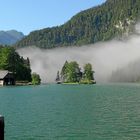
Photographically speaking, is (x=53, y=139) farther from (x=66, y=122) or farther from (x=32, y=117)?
(x=32, y=117)

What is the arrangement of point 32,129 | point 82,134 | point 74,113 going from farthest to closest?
point 74,113 → point 32,129 → point 82,134

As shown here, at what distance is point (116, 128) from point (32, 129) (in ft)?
32.3

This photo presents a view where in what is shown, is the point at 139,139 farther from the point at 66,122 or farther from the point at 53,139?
the point at 66,122

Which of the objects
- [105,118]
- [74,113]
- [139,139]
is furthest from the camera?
[74,113]

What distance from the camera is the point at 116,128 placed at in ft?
166

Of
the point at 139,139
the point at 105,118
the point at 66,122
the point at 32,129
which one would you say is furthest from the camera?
the point at 105,118

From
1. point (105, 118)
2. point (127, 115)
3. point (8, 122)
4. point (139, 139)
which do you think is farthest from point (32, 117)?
point (139, 139)

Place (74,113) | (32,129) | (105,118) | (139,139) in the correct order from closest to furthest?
(139,139) → (32,129) → (105,118) → (74,113)

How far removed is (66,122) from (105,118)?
7072mm

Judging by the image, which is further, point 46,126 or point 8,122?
point 8,122

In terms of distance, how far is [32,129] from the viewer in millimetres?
50000

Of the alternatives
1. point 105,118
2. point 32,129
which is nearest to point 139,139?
point 32,129

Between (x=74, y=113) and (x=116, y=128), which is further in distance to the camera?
(x=74, y=113)

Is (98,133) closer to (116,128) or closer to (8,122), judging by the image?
(116,128)
